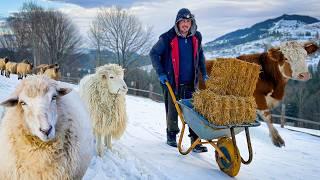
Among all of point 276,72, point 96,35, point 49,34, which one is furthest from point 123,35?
point 276,72

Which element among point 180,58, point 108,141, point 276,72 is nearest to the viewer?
point 180,58

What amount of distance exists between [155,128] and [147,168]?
438 cm

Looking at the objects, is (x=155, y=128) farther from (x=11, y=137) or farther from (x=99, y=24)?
(x=99, y=24)

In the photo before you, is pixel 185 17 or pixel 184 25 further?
pixel 184 25

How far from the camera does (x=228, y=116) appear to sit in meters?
5.31

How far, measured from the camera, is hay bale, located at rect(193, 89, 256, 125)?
5.31m

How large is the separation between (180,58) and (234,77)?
1773 millimetres

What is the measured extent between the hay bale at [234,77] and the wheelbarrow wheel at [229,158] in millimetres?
799

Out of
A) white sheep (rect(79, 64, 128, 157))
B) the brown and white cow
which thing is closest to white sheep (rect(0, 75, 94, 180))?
white sheep (rect(79, 64, 128, 157))

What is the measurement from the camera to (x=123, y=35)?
49.1 m

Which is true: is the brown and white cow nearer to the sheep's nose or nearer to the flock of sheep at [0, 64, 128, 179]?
the flock of sheep at [0, 64, 128, 179]

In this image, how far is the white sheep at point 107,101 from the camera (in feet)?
23.7

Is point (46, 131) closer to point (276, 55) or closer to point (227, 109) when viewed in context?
point (227, 109)

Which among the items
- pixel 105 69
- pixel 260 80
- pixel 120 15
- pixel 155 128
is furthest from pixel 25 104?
pixel 120 15
